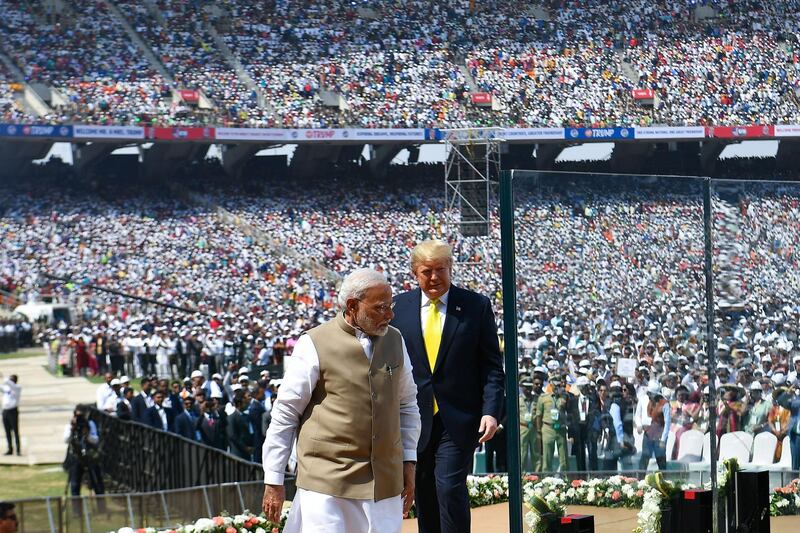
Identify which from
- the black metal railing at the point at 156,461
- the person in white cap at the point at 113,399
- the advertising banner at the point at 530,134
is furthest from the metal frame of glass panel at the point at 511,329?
the advertising banner at the point at 530,134

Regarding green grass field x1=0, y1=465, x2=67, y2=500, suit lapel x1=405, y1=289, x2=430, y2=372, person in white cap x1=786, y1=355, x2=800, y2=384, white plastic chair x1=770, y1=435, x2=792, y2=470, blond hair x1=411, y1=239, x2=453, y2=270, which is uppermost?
blond hair x1=411, y1=239, x2=453, y2=270

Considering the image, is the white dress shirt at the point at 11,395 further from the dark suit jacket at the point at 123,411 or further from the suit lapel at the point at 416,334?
the suit lapel at the point at 416,334

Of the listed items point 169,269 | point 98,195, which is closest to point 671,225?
point 169,269

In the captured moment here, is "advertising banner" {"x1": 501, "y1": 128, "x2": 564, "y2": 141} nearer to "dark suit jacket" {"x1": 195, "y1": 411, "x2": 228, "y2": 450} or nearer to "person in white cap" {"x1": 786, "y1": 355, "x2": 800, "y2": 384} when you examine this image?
"dark suit jacket" {"x1": 195, "y1": 411, "x2": 228, "y2": 450}

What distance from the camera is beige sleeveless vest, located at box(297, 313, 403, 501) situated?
3.81 m

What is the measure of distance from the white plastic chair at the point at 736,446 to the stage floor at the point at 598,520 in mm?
410

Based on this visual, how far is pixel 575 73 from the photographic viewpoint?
40000mm

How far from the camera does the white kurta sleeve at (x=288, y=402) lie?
12.5ft

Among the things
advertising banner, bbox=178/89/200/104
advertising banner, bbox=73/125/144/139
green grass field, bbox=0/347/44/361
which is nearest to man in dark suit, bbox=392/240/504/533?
green grass field, bbox=0/347/44/361

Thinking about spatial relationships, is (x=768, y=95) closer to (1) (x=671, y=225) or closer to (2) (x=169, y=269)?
(2) (x=169, y=269)

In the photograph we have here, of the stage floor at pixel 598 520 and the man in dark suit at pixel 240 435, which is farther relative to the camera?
the man in dark suit at pixel 240 435

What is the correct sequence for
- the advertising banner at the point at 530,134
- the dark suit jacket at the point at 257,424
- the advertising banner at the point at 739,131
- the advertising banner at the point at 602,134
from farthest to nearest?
1. the advertising banner at the point at 739,131
2. the advertising banner at the point at 602,134
3. the advertising banner at the point at 530,134
4. the dark suit jacket at the point at 257,424

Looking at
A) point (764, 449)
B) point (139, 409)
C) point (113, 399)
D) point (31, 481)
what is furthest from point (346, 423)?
point (31, 481)

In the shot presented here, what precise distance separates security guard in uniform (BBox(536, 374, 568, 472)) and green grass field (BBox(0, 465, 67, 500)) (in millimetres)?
9144
